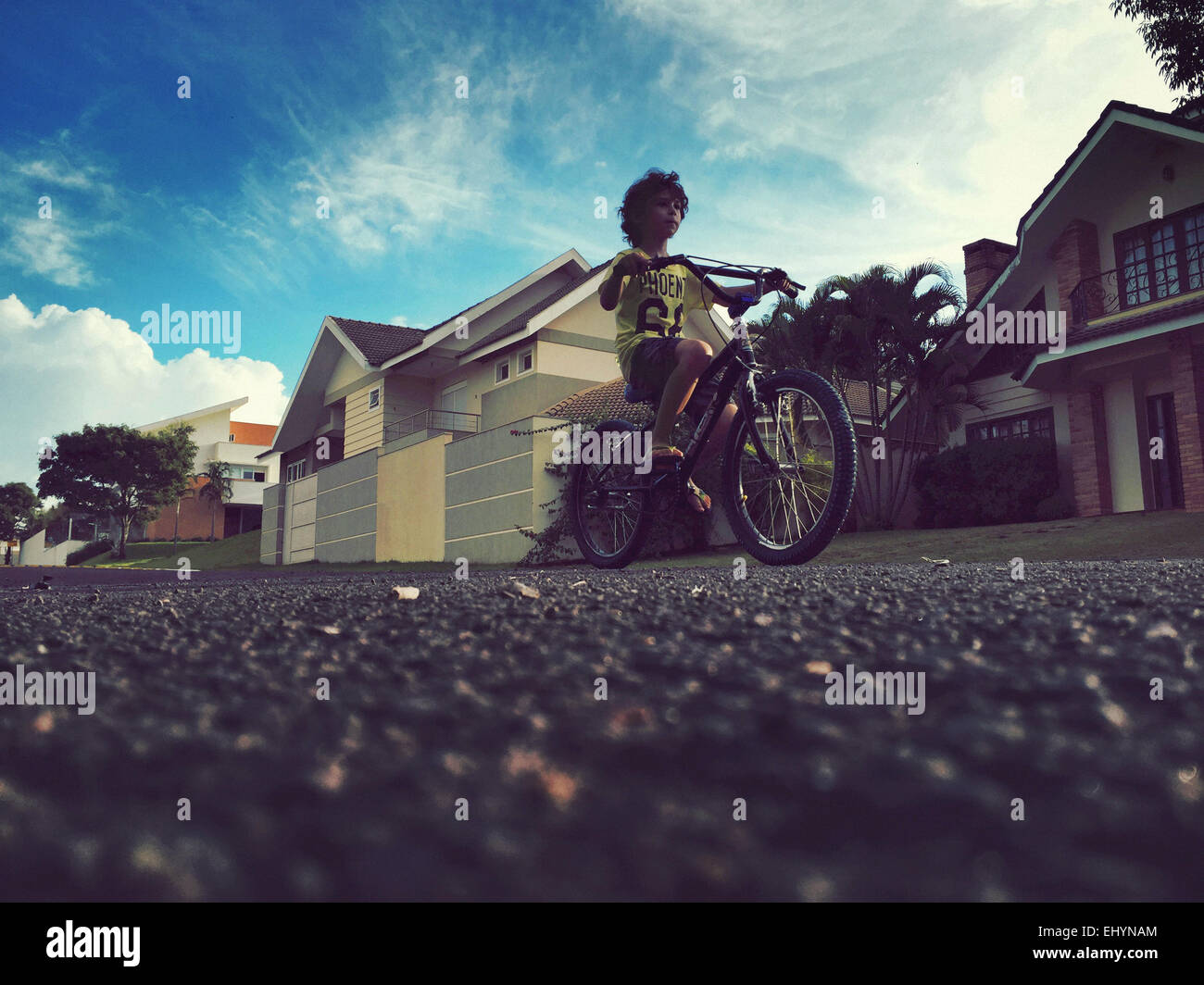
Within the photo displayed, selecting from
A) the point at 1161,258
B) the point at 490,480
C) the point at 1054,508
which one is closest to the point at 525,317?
the point at 490,480

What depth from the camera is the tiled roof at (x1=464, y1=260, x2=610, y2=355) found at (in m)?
20.5

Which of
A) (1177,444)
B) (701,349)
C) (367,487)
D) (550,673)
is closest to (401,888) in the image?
(550,673)

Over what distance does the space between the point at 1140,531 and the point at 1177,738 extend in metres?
12.9

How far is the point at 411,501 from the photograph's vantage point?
21.4 meters

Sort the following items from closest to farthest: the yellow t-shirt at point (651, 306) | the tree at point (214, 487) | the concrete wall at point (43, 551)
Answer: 1. the yellow t-shirt at point (651, 306)
2. the concrete wall at point (43, 551)
3. the tree at point (214, 487)

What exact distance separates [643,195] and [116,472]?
4786cm

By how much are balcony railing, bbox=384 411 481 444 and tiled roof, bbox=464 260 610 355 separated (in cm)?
207

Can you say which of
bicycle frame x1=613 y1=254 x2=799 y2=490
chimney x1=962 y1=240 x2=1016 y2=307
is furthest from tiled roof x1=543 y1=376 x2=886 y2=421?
bicycle frame x1=613 y1=254 x2=799 y2=490

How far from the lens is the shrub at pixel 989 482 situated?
1731 centimetres

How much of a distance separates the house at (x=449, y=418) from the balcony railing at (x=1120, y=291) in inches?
296

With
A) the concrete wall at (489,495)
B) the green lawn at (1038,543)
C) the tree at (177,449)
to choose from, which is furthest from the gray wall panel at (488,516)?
the tree at (177,449)

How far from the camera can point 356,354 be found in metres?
24.6

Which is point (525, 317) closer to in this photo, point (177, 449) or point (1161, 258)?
point (1161, 258)

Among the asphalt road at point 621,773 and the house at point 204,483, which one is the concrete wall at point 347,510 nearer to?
the asphalt road at point 621,773
